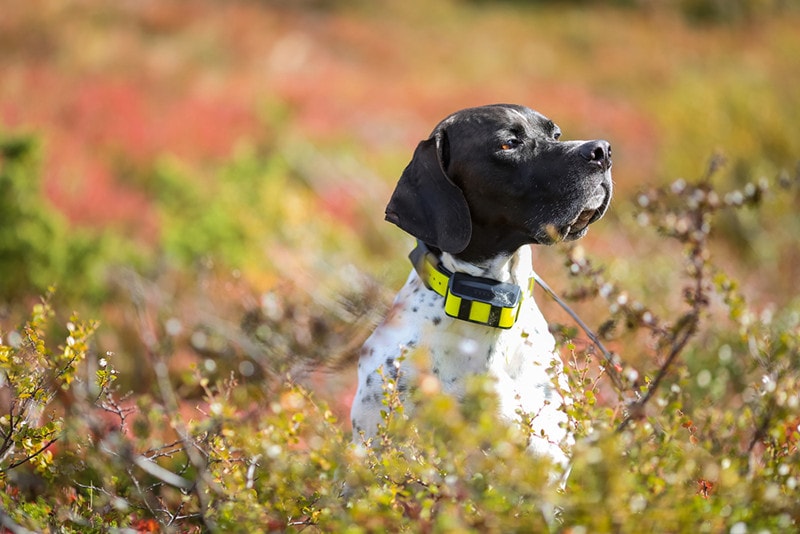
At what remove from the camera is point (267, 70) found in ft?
51.2

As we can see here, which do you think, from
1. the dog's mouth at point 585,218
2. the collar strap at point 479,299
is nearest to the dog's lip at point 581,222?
the dog's mouth at point 585,218

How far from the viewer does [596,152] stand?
2822mm

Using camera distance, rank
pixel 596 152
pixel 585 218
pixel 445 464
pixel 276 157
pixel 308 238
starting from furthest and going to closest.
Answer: pixel 276 157
pixel 308 238
pixel 585 218
pixel 596 152
pixel 445 464

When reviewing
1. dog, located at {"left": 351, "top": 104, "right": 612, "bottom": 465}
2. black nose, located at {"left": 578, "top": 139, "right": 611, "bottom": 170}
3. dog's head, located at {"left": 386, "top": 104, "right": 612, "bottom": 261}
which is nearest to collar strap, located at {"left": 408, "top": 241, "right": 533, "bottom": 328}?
dog, located at {"left": 351, "top": 104, "right": 612, "bottom": 465}

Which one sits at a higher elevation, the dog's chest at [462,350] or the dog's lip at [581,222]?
the dog's lip at [581,222]

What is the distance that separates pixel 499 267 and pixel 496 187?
0.28 metres

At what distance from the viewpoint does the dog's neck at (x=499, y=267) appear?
286 cm

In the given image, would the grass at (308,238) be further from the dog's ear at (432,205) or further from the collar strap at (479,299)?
the dog's ear at (432,205)

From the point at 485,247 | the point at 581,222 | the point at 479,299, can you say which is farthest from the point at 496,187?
the point at 479,299

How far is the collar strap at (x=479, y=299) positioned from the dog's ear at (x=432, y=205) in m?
0.11

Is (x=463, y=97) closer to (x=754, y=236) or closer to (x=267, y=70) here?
(x=267, y=70)

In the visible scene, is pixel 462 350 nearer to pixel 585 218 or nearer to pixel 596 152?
pixel 585 218

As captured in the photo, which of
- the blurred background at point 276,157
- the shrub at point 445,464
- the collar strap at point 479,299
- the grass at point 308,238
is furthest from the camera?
the blurred background at point 276,157

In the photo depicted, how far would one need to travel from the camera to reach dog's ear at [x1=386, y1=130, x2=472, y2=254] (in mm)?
2764
